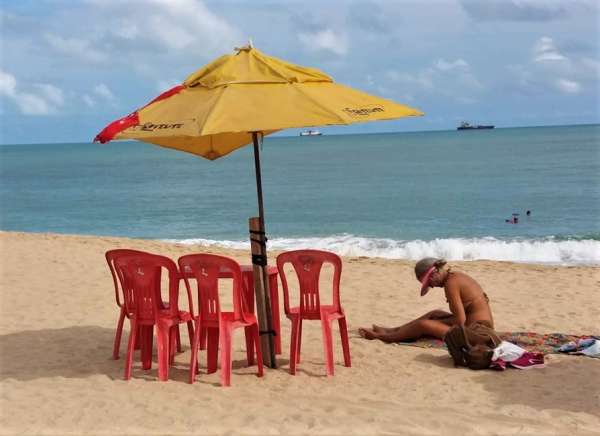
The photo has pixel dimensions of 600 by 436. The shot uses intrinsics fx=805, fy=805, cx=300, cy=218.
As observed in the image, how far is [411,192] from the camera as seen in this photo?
41.2 m

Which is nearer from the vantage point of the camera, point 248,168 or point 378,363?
point 378,363

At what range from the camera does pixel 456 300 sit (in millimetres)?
7395

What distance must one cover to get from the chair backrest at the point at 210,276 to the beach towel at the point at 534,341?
2288mm

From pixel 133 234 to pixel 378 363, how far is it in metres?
23.4

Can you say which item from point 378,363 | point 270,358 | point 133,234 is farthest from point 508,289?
point 133,234

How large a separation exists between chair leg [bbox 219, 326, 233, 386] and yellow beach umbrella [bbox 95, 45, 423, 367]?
0.53 m

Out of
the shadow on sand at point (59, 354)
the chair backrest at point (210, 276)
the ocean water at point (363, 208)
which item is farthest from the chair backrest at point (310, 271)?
the ocean water at point (363, 208)

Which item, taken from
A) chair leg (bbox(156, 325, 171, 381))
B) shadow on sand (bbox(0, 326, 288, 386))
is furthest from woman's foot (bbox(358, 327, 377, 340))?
chair leg (bbox(156, 325, 171, 381))

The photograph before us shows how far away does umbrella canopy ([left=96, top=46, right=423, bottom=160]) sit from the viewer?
600 centimetres

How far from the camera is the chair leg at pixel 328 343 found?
22.2ft

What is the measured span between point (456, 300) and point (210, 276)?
2.38 meters

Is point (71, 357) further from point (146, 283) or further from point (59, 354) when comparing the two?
point (146, 283)

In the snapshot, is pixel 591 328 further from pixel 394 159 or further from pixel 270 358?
pixel 394 159

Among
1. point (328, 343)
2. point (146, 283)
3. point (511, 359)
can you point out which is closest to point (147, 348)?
point (146, 283)
